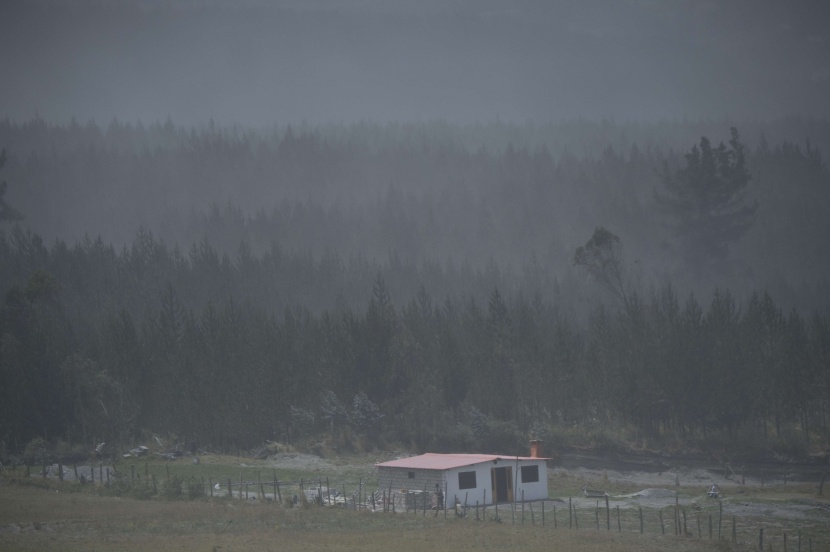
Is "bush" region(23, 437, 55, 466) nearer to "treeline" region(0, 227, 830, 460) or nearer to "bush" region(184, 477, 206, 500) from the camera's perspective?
"treeline" region(0, 227, 830, 460)

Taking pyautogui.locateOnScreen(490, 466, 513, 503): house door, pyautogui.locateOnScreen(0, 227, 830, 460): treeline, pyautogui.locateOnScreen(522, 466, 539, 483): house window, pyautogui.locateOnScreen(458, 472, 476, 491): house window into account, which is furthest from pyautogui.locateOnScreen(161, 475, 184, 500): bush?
pyautogui.locateOnScreen(0, 227, 830, 460): treeline

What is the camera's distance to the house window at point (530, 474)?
58.3 m

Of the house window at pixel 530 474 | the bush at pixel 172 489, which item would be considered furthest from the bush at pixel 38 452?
the house window at pixel 530 474

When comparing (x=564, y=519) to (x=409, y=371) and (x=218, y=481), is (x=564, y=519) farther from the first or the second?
(x=409, y=371)

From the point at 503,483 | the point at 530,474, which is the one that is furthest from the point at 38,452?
the point at 530,474

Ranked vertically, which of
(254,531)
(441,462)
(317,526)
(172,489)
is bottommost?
(317,526)

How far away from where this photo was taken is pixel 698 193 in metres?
171

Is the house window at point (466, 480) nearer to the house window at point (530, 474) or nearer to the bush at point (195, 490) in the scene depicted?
the house window at point (530, 474)

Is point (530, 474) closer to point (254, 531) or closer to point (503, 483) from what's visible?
point (503, 483)

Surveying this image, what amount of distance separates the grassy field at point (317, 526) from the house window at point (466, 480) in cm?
204

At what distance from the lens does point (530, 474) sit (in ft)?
192

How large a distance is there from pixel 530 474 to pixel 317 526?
16.5 metres

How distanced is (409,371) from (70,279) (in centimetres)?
6090

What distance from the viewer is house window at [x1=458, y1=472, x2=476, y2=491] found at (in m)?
55.6
